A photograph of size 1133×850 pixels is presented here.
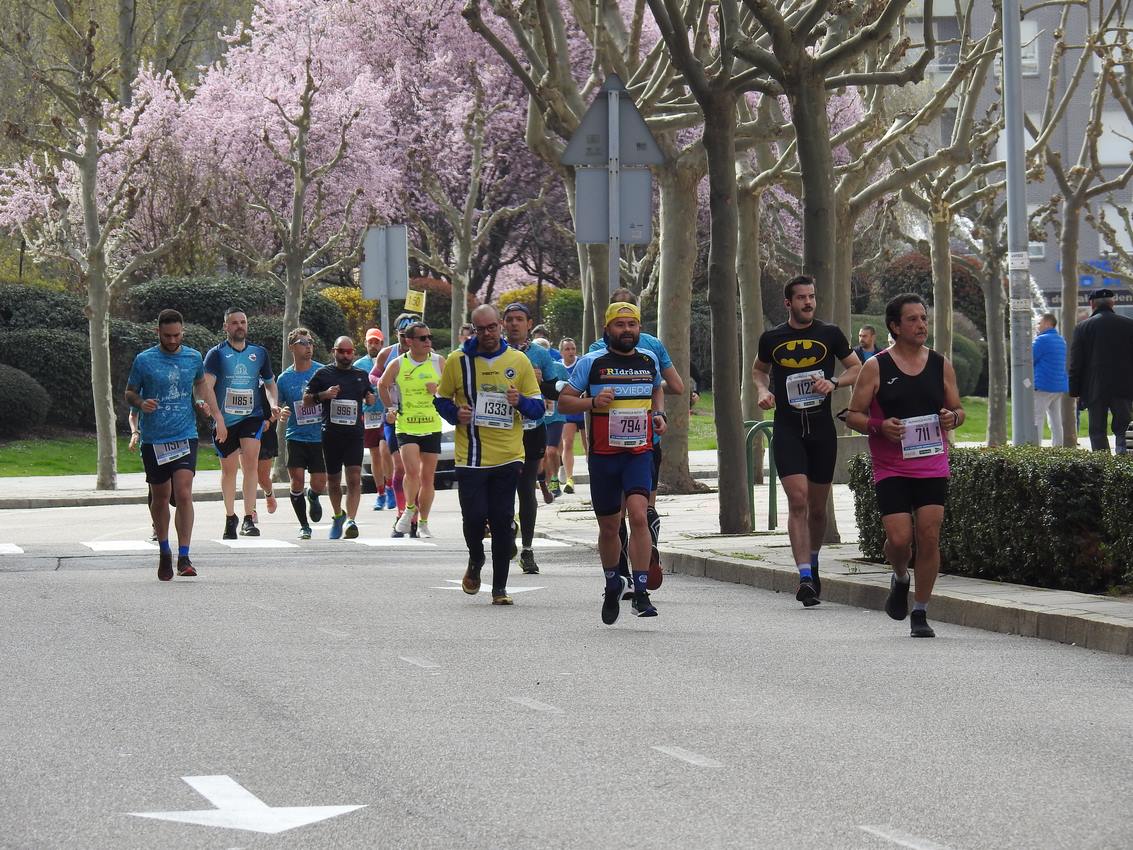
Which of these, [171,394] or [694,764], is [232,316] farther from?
[694,764]

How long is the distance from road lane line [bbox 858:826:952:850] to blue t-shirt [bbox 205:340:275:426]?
12752 millimetres

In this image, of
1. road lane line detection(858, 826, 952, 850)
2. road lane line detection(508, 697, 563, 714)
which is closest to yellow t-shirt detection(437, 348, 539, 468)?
road lane line detection(508, 697, 563, 714)

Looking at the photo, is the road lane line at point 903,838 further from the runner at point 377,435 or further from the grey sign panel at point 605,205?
the runner at point 377,435

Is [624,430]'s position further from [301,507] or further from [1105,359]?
[1105,359]

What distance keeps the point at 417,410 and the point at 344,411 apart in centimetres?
63

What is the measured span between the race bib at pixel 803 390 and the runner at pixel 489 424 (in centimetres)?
151

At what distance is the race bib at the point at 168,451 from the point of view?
14.1 m

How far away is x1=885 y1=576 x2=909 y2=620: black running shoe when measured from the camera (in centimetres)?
1075

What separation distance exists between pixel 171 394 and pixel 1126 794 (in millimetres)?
9290

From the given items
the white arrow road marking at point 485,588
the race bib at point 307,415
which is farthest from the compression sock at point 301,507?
the white arrow road marking at point 485,588

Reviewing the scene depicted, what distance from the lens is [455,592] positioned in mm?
13047

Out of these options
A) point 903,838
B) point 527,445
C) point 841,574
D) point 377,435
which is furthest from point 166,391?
point 903,838

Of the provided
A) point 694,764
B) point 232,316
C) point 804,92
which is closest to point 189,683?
point 694,764

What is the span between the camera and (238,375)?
17.8m
